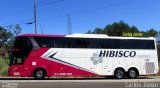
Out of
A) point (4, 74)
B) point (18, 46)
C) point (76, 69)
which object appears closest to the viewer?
point (18, 46)

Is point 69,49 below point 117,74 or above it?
above

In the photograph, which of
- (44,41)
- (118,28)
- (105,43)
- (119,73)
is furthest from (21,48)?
(118,28)

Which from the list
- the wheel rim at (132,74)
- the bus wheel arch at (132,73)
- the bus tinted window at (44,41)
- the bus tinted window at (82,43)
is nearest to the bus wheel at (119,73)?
the bus wheel arch at (132,73)

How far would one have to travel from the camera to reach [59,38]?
96.2 ft

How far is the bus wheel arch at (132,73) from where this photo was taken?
1248 inches

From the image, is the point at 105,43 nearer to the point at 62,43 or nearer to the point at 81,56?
the point at 81,56

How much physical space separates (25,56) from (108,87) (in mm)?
9745

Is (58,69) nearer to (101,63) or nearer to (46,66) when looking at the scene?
(46,66)

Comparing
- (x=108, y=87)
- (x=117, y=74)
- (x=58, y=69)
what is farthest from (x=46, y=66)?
(x=108, y=87)

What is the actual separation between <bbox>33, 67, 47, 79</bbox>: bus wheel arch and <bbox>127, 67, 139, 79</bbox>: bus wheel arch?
711 centimetres

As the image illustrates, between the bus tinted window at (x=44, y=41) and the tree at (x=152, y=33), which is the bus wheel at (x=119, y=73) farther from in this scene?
the tree at (x=152, y=33)

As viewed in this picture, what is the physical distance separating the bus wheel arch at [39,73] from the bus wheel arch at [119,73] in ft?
19.6

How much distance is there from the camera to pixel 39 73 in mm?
28984

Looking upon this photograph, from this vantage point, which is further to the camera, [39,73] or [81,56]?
[81,56]
